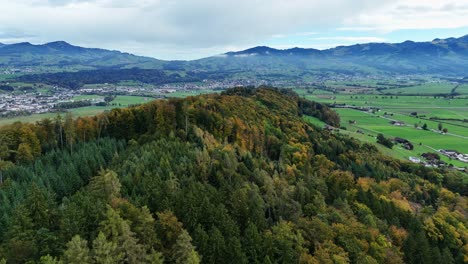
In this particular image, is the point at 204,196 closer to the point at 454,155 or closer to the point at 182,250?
the point at 182,250

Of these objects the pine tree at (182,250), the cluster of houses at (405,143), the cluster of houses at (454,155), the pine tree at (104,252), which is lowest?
the cluster of houses at (454,155)

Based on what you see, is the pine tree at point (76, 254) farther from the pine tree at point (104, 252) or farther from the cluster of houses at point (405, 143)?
the cluster of houses at point (405, 143)

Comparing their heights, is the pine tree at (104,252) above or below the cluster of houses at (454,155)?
above

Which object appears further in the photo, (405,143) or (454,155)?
(405,143)

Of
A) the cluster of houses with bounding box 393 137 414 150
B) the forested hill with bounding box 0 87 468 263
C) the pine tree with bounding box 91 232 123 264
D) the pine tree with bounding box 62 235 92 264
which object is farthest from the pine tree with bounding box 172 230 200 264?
the cluster of houses with bounding box 393 137 414 150

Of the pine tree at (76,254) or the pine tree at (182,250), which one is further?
the pine tree at (182,250)

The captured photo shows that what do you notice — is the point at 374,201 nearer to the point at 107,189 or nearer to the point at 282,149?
the point at 282,149

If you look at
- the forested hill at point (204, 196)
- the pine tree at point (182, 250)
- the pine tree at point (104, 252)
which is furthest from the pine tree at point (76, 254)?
the pine tree at point (182, 250)

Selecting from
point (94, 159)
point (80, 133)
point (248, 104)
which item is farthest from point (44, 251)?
point (248, 104)

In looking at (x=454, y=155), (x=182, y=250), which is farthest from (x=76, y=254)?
(x=454, y=155)
